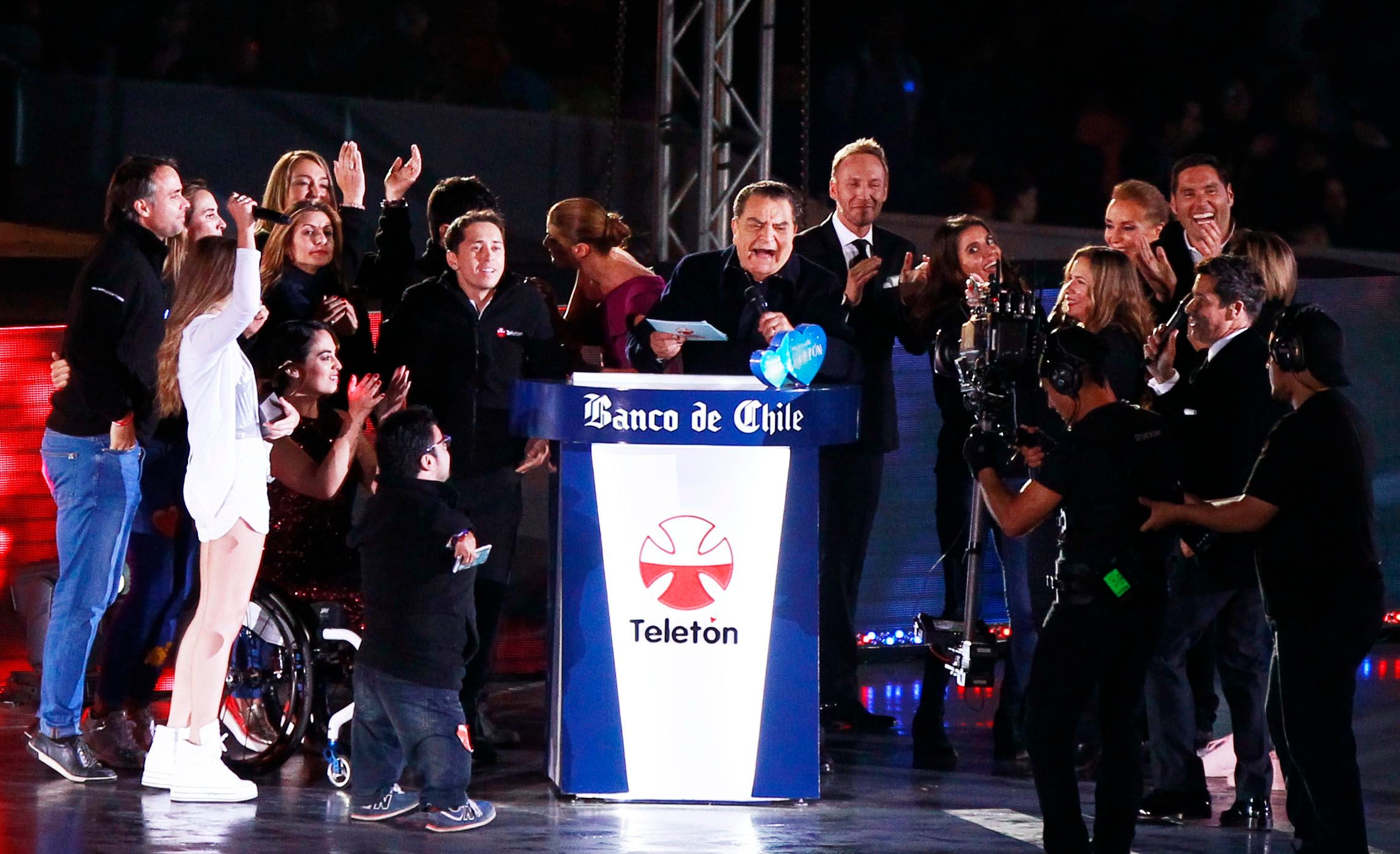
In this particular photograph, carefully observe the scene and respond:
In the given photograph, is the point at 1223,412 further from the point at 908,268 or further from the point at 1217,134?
the point at 1217,134

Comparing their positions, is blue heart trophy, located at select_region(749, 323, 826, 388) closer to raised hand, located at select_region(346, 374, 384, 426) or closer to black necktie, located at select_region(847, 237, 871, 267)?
raised hand, located at select_region(346, 374, 384, 426)

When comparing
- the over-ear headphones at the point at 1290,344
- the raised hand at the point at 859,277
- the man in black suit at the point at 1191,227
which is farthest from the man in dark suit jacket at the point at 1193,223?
the over-ear headphones at the point at 1290,344

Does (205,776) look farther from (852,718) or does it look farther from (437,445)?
(852,718)

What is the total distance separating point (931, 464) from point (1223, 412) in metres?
2.57

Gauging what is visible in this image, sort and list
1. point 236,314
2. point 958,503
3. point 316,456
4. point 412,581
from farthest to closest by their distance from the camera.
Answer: point 958,503, point 316,456, point 236,314, point 412,581

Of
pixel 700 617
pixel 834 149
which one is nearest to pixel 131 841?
pixel 700 617

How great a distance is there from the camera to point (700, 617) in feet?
17.4

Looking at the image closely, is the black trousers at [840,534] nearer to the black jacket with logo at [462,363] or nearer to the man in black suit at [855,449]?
the man in black suit at [855,449]

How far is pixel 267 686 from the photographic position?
5.77 m

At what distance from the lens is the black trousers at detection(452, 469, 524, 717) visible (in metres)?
5.82

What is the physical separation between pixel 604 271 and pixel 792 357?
142 cm

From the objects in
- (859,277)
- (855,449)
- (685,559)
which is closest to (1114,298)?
(859,277)

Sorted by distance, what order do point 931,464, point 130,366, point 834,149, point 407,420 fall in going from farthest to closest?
point 834,149 → point 931,464 → point 130,366 → point 407,420

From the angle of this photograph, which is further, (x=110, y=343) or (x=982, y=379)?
(x=110, y=343)
